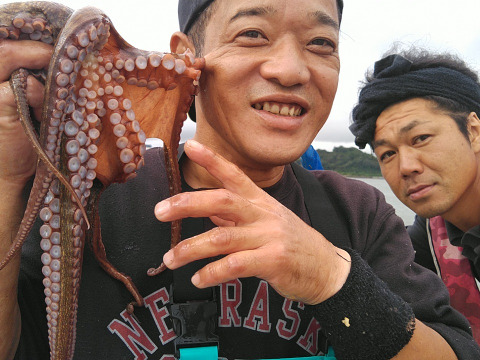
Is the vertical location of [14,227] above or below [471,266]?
above

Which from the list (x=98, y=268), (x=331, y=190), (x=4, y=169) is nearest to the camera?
(x=4, y=169)

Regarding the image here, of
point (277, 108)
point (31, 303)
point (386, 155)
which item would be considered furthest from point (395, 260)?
point (386, 155)

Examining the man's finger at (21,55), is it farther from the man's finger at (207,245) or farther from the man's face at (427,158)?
the man's face at (427,158)

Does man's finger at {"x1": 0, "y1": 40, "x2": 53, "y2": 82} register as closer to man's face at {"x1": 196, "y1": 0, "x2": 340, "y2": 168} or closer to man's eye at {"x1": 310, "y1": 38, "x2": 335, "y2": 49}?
man's face at {"x1": 196, "y1": 0, "x2": 340, "y2": 168}

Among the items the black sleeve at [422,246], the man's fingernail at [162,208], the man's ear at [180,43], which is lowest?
the black sleeve at [422,246]

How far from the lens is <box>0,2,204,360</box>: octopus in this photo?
1.09m

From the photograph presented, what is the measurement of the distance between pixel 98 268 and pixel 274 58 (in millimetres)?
1254

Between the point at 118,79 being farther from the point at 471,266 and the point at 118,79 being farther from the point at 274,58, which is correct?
the point at 471,266

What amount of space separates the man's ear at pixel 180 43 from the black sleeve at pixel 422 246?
3.55m

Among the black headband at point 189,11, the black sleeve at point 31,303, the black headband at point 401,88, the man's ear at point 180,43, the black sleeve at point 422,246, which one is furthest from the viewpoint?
the black sleeve at point 422,246

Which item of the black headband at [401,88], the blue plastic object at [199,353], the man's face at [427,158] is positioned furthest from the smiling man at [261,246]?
the black headband at [401,88]

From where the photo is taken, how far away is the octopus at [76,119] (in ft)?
3.57

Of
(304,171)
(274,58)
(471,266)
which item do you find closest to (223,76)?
(274,58)

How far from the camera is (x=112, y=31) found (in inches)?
48.3
